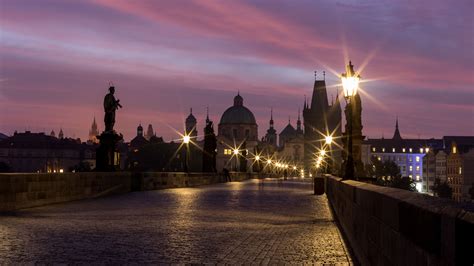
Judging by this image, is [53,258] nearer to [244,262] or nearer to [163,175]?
[244,262]

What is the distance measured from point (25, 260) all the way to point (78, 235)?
3437mm

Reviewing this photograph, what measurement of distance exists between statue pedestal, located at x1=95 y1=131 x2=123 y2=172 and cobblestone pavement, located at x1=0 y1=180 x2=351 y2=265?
13.4 m

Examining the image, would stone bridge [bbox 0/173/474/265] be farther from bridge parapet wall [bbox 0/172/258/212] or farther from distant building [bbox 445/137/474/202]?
distant building [bbox 445/137/474/202]

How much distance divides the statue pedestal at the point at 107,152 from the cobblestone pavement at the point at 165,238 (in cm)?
1341

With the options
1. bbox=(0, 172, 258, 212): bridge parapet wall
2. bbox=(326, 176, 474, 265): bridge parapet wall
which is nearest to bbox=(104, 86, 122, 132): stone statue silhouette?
bbox=(0, 172, 258, 212): bridge parapet wall

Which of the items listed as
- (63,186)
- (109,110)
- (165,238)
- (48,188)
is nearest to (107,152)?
(109,110)

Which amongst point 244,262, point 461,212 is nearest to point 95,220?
point 244,262

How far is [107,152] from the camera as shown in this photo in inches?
1297

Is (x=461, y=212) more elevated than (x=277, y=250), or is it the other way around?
(x=461, y=212)

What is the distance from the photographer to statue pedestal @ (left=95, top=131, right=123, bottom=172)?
32.6 metres

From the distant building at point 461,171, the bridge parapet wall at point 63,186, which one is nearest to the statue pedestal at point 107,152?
the bridge parapet wall at point 63,186

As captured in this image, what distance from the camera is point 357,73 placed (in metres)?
24.6

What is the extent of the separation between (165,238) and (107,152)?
21263 millimetres

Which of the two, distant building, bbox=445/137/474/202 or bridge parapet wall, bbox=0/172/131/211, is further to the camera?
distant building, bbox=445/137/474/202
